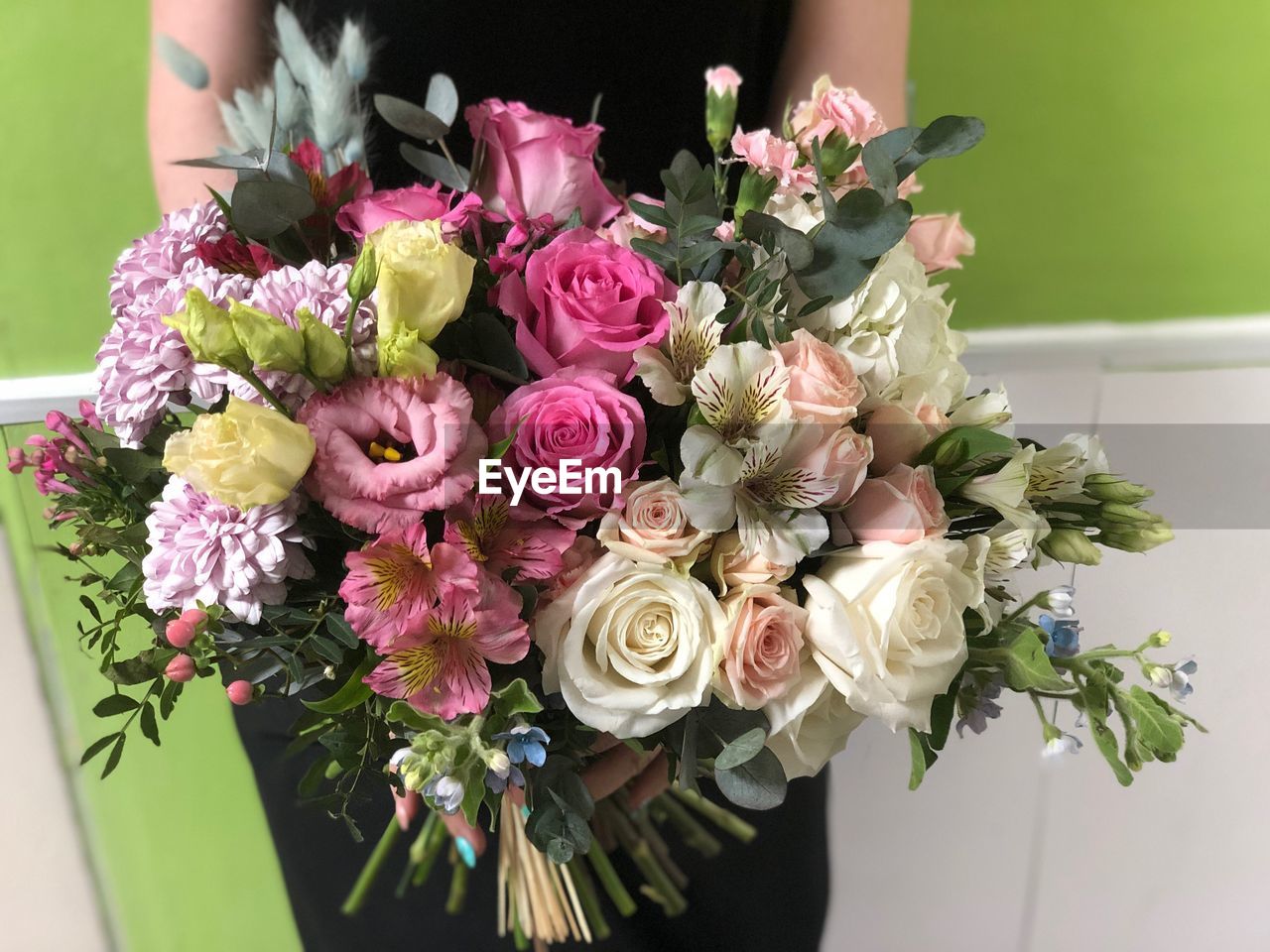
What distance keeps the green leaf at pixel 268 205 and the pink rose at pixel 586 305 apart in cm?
13

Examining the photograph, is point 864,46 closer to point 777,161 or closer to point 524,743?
point 777,161

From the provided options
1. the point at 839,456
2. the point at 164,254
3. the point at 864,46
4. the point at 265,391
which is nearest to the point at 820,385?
the point at 839,456

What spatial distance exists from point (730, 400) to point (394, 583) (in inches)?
6.8

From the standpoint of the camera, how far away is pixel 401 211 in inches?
16.8

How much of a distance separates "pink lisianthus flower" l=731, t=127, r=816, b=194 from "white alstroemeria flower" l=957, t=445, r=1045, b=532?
19 cm

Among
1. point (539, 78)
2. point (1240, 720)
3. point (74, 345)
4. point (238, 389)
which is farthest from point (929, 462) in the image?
point (74, 345)

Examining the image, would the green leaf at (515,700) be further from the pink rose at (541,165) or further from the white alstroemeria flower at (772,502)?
the pink rose at (541,165)

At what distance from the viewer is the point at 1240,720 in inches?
34.2

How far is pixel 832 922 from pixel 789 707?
0.79m

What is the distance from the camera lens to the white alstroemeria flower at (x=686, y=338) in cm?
38

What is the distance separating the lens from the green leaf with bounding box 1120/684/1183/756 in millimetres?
386

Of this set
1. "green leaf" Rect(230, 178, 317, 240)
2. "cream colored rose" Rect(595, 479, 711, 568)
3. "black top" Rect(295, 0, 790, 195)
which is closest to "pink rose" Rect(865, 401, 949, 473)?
"cream colored rose" Rect(595, 479, 711, 568)

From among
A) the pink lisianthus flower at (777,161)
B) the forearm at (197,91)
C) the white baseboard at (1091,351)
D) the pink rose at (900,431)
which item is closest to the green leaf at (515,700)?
the pink rose at (900,431)

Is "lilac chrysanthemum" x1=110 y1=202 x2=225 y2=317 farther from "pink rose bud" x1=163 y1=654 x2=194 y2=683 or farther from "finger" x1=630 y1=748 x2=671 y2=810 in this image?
"finger" x1=630 y1=748 x2=671 y2=810
